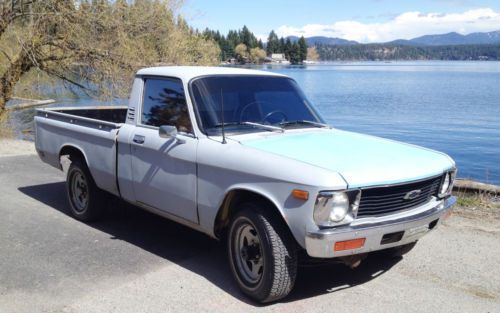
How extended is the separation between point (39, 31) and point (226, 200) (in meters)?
14.0

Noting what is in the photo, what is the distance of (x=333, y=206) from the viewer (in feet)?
12.7

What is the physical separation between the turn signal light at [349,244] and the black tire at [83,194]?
3542mm

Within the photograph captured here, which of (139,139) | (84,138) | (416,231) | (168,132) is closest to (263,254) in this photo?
(416,231)

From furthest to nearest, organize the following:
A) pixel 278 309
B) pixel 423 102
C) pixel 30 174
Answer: pixel 423 102
pixel 30 174
pixel 278 309

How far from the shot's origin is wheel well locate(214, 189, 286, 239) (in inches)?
174

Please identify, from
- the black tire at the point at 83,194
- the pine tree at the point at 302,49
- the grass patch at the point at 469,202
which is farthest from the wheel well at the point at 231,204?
the pine tree at the point at 302,49

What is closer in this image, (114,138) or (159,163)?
(159,163)

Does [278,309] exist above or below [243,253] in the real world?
below

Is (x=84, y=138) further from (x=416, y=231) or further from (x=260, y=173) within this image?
(x=416, y=231)

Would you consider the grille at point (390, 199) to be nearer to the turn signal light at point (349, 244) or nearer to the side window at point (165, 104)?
the turn signal light at point (349, 244)

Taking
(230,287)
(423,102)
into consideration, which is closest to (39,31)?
(230,287)

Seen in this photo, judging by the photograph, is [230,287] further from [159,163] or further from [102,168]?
[102,168]

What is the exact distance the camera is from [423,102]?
36812 mm

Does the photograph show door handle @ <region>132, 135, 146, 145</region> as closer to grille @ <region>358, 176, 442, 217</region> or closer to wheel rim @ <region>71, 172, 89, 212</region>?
wheel rim @ <region>71, 172, 89, 212</region>
